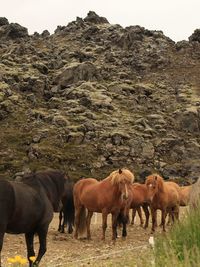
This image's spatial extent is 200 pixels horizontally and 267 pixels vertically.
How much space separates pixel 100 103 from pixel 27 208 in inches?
1568

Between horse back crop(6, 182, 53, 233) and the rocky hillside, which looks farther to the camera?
the rocky hillside

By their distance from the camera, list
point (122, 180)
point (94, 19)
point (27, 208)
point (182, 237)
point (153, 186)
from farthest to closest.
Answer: point (94, 19) < point (153, 186) < point (122, 180) < point (27, 208) < point (182, 237)

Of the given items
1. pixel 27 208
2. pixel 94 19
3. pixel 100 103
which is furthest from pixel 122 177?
pixel 94 19

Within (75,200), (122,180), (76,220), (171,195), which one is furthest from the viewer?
(75,200)

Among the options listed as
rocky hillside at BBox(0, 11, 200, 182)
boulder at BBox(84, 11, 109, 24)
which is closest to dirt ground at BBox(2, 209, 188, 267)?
rocky hillside at BBox(0, 11, 200, 182)

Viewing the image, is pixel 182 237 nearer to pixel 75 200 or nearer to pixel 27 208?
pixel 27 208

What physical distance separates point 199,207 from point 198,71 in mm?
60214

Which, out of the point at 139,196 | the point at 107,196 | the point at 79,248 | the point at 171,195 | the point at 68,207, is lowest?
the point at 79,248

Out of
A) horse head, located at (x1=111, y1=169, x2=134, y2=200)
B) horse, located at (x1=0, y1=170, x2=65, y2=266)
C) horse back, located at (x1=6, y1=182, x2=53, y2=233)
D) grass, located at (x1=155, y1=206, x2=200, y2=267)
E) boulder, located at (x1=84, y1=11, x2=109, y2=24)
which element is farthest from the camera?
boulder, located at (x1=84, y1=11, x2=109, y2=24)

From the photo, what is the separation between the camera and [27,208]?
9.62 m

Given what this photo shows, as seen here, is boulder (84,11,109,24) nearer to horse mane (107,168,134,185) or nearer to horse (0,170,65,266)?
horse mane (107,168,134,185)

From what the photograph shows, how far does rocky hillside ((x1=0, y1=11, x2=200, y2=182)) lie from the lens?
40.8 m

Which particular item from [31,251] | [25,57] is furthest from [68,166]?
[31,251]

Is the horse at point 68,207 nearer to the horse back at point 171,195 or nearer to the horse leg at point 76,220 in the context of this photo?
the horse leg at point 76,220
